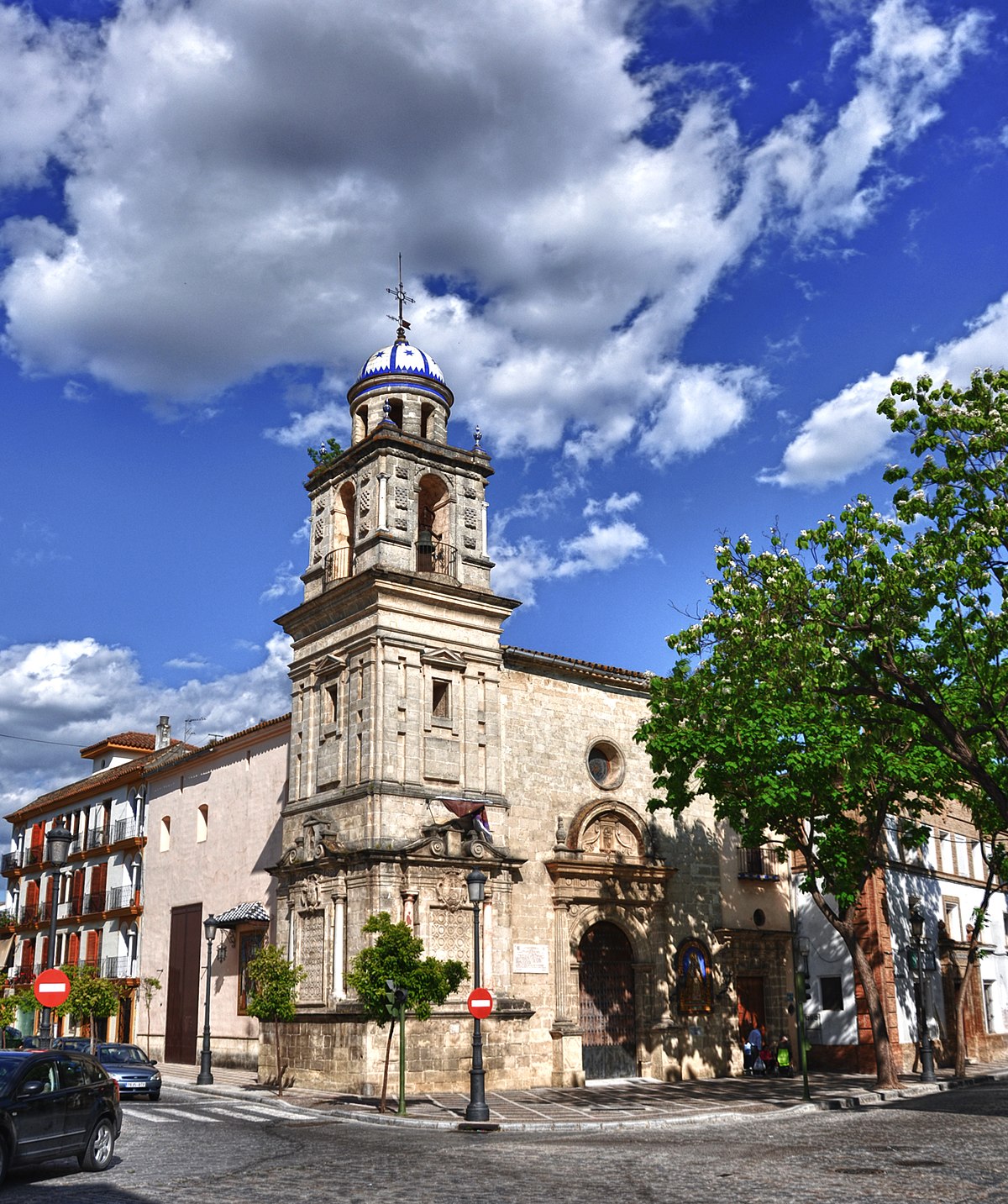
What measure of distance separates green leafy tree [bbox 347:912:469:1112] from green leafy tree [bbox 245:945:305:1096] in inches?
99.9

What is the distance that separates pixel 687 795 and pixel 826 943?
1039cm

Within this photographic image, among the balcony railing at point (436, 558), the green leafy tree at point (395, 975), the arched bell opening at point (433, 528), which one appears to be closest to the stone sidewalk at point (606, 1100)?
the green leafy tree at point (395, 975)

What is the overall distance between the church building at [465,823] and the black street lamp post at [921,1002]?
12.4 ft

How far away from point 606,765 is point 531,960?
19.6ft

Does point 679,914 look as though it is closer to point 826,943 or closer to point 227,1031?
point 826,943

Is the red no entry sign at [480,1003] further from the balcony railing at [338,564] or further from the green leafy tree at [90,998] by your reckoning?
the green leafy tree at [90,998]

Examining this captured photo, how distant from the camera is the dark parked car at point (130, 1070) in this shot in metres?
24.2

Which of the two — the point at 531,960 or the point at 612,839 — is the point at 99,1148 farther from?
the point at 612,839

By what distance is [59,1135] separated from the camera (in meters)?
13.0

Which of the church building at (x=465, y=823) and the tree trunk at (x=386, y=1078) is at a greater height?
the church building at (x=465, y=823)

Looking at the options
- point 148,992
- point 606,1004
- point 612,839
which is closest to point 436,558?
point 612,839

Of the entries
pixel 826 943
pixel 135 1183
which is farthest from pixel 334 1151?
pixel 826 943

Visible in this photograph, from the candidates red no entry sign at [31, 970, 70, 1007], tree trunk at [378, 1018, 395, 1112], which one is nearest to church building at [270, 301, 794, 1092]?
tree trunk at [378, 1018, 395, 1112]

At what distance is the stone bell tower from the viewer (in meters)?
25.5
